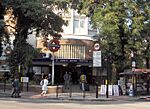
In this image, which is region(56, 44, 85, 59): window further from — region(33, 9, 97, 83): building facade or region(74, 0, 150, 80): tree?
region(74, 0, 150, 80): tree

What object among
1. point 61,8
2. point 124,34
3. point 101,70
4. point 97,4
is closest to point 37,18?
point 61,8

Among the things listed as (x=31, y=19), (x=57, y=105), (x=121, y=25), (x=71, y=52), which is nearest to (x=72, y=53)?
(x=71, y=52)

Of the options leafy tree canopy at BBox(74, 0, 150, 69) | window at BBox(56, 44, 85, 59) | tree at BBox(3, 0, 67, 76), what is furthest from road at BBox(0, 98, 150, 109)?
window at BBox(56, 44, 85, 59)

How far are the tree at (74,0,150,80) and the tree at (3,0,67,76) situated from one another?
13.0ft

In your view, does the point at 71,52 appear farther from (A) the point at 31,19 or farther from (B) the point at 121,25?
(B) the point at 121,25

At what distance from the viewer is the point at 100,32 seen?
133 ft

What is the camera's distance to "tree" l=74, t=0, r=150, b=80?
39.0 meters

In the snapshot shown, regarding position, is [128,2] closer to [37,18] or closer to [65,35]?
[37,18]

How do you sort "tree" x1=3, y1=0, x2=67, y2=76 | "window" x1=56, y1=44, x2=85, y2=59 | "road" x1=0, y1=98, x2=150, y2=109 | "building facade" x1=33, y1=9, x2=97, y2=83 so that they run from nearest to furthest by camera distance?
"road" x1=0, y1=98, x2=150, y2=109
"tree" x1=3, y1=0, x2=67, y2=76
"building facade" x1=33, y1=9, x2=97, y2=83
"window" x1=56, y1=44, x2=85, y2=59

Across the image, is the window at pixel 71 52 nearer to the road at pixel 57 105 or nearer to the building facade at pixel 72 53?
the building facade at pixel 72 53

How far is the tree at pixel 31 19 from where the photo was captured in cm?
3919

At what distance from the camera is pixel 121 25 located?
3959 centimetres

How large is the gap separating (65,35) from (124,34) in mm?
19138

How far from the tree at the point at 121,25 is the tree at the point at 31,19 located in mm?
3963
